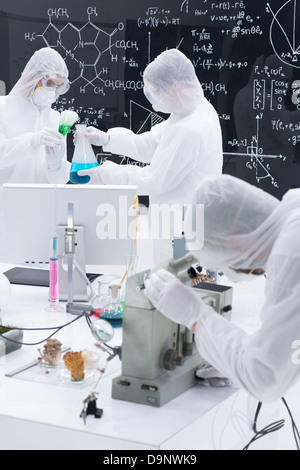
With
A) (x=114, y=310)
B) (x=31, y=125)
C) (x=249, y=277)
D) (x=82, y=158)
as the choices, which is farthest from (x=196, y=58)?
(x=249, y=277)

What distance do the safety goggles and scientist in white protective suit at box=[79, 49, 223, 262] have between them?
36 centimetres

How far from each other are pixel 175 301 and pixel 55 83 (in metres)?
2.28

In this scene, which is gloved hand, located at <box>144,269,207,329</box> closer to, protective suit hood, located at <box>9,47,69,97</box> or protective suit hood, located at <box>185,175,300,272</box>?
protective suit hood, located at <box>185,175,300,272</box>

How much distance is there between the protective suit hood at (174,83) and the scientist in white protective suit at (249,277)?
1796mm

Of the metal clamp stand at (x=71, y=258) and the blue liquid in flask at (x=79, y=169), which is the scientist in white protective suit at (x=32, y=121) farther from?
the metal clamp stand at (x=71, y=258)

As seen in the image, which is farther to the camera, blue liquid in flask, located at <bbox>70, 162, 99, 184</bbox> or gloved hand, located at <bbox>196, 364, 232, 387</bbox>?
blue liquid in flask, located at <bbox>70, 162, 99, 184</bbox>

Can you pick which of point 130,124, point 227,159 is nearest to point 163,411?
point 227,159

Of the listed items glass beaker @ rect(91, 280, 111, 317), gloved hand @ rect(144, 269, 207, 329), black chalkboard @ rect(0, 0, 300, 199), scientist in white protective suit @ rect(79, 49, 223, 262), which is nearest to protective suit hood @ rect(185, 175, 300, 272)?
gloved hand @ rect(144, 269, 207, 329)

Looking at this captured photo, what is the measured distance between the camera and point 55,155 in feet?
10.8

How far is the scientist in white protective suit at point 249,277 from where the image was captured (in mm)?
1327

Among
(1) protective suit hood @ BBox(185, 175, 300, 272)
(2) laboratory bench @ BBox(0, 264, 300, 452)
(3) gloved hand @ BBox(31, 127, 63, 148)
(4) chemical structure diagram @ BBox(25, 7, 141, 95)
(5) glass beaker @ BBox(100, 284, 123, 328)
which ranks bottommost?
(2) laboratory bench @ BBox(0, 264, 300, 452)

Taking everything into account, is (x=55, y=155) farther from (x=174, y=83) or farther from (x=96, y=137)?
(x=174, y=83)

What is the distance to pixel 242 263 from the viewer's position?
150 centimetres

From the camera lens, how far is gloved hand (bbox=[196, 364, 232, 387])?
1.69m
